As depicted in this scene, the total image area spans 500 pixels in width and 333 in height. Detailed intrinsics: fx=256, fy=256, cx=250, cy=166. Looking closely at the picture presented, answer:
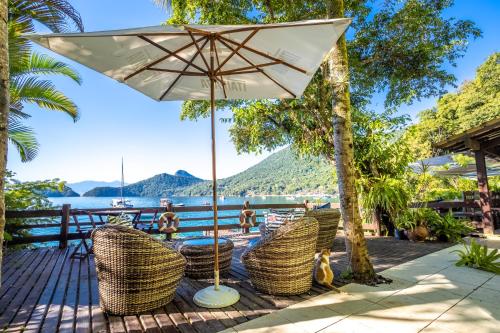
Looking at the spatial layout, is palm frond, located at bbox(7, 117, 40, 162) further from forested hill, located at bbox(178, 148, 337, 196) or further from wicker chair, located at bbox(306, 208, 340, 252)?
forested hill, located at bbox(178, 148, 337, 196)

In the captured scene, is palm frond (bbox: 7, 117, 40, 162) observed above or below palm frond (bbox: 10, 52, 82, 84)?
below

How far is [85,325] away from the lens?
207cm

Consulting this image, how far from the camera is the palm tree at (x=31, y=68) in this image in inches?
174

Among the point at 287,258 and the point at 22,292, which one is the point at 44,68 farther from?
the point at 287,258

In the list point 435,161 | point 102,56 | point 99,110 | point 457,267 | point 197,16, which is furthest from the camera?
point 99,110

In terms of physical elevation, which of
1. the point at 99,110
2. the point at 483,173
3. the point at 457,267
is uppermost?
the point at 99,110

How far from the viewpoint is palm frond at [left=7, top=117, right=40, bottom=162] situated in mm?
5656

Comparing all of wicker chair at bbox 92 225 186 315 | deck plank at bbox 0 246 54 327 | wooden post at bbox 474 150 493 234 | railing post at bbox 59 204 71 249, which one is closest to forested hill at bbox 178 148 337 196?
wooden post at bbox 474 150 493 234

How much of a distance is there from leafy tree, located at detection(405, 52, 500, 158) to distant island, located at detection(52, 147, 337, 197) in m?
15.0

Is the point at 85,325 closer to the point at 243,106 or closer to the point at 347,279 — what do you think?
the point at 347,279

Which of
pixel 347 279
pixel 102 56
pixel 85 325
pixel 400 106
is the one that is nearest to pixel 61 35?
pixel 102 56

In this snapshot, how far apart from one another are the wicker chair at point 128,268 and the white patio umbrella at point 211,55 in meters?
0.50

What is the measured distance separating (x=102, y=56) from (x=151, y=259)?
193 centimetres

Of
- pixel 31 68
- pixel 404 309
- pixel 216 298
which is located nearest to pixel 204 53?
pixel 216 298
